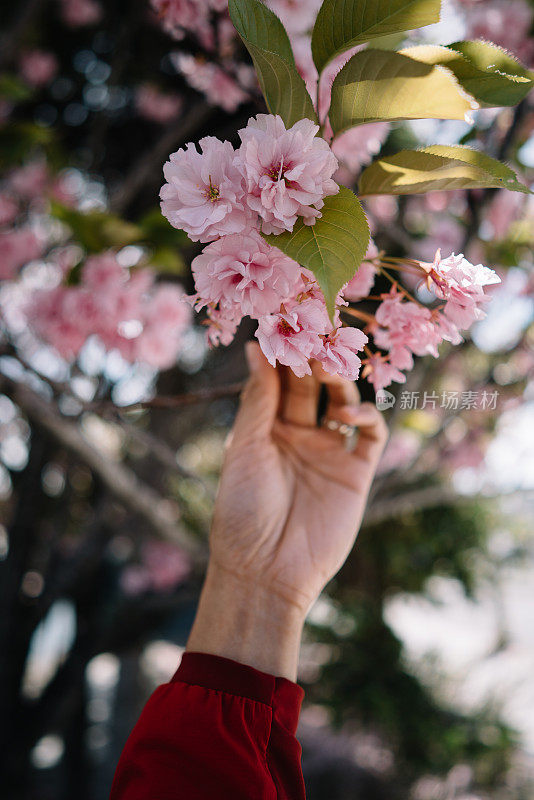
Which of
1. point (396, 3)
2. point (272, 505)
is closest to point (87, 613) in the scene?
point (272, 505)

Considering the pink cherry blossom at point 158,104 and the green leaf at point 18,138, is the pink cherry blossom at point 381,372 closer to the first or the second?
the green leaf at point 18,138

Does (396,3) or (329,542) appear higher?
(396,3)

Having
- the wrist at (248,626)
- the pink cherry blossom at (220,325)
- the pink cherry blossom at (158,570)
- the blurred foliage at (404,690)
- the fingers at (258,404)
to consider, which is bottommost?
the pink cherry blossom at (158,570)

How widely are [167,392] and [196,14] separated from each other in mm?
2868

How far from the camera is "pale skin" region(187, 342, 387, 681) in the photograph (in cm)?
85

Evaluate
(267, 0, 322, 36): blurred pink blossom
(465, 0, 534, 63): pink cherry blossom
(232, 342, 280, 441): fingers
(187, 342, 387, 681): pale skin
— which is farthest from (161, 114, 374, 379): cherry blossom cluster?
(465, 0, 534, 63): pink cherry blossom

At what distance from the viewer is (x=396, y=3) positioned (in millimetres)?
542

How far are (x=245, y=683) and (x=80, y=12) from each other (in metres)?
3.60

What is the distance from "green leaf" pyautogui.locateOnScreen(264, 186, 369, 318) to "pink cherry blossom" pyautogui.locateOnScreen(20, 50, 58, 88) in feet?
11.1

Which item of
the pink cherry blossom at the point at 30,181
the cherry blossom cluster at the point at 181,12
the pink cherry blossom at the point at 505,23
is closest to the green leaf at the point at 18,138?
the pink cherry blossom at the point at 30,181

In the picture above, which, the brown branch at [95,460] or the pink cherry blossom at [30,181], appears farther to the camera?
the pink cherry blossom at [30,181]

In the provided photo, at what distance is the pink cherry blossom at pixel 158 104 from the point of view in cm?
304

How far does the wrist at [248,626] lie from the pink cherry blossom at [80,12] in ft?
11.2

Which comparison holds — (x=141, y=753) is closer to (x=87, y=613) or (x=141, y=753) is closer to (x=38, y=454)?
(x=38, y=454)
